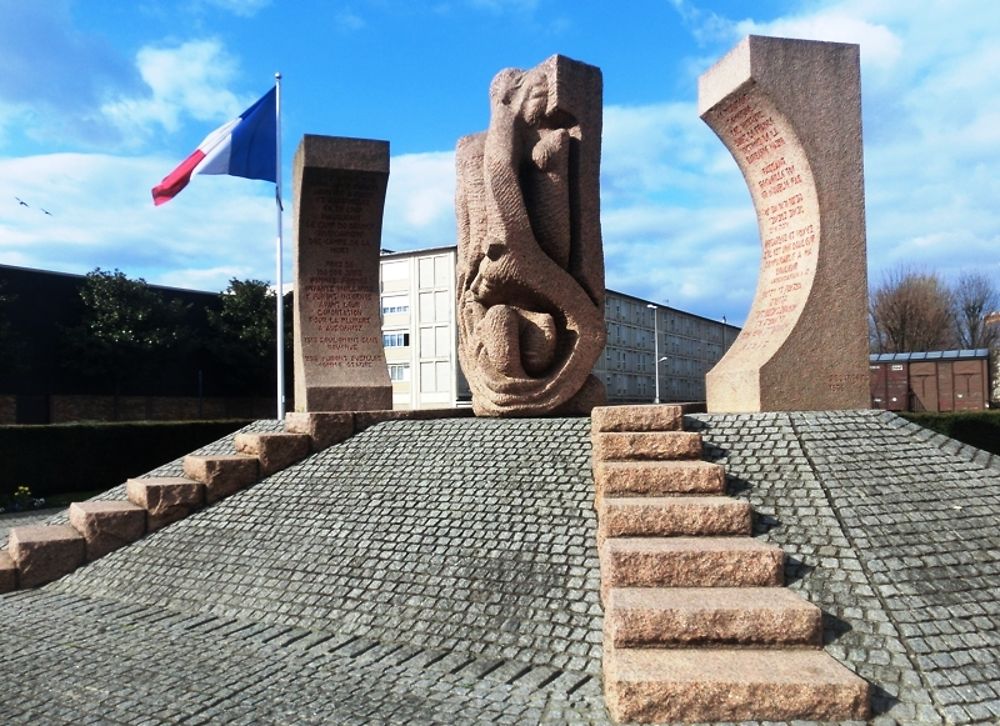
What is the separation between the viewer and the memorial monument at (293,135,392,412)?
9820 millimetres

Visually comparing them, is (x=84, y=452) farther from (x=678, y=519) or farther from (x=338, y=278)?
(x=678, y=519)

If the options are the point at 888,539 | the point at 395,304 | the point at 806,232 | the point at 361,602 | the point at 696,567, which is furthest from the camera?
the point at 395,304

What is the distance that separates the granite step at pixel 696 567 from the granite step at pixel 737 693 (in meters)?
0.67

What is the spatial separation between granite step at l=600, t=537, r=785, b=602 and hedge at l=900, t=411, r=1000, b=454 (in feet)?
37.6

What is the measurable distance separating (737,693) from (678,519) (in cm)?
137

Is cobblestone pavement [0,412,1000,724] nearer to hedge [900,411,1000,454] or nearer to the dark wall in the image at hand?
hedge [900,411,1000,454]

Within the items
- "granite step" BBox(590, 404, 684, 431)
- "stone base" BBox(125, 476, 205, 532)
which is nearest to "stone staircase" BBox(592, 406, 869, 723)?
"granite step" BBox(590, 404, 684, 431)

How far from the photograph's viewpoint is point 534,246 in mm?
8000

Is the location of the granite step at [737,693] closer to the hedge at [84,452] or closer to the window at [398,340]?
the hedge at [84,452]

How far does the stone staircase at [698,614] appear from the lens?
3.34 metres

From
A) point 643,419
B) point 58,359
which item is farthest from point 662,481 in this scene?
point 58,359

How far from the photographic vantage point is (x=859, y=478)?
5.15 meters

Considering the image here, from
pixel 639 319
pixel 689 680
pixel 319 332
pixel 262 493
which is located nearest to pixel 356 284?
pixel 319 332

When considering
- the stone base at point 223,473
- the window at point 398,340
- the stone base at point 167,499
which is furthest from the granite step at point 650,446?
the window at point 398,340
